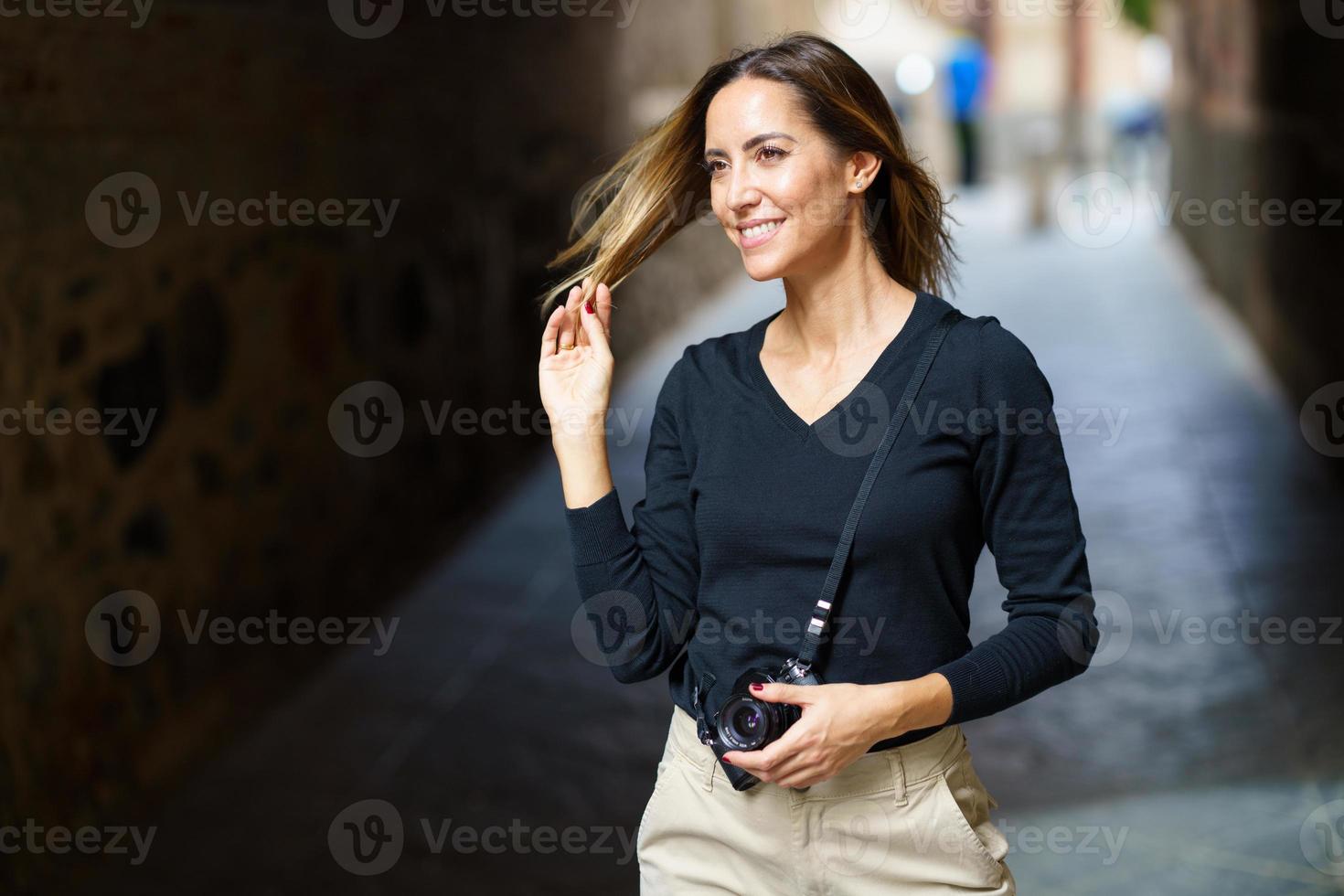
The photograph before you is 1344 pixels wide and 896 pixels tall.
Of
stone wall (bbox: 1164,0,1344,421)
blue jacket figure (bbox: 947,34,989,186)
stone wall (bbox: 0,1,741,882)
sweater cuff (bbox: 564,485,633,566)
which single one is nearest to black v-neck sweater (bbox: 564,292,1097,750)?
sweater cuff (bbox: 564,485,633,566)

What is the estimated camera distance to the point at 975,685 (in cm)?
173

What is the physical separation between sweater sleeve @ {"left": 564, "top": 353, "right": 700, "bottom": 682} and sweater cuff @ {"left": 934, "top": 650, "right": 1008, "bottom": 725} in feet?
1.24

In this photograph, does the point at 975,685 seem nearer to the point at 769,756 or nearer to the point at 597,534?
the point at 769,756

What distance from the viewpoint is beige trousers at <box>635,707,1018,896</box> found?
1802 millimetres

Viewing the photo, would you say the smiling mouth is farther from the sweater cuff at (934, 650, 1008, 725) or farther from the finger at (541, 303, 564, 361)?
the sweater cuff at (934, 650, 1008, 725)

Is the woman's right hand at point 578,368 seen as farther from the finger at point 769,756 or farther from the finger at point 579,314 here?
the finger at point 769,756

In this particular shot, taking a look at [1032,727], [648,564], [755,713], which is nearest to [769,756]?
[755,713]

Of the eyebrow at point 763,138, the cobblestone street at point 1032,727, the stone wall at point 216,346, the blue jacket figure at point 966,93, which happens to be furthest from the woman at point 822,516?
the blue jacket figure at point 966,93

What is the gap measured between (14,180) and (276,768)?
1.77 m

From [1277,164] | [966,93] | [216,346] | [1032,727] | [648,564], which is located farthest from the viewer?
[966,93]

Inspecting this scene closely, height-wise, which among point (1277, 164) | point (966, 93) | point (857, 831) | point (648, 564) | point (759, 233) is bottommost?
point (857, 831)

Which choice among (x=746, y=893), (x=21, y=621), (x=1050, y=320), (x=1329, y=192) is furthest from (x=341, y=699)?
(x=1050, y=320)

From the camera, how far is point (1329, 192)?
6344 millimetres

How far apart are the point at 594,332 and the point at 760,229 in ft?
0.88
